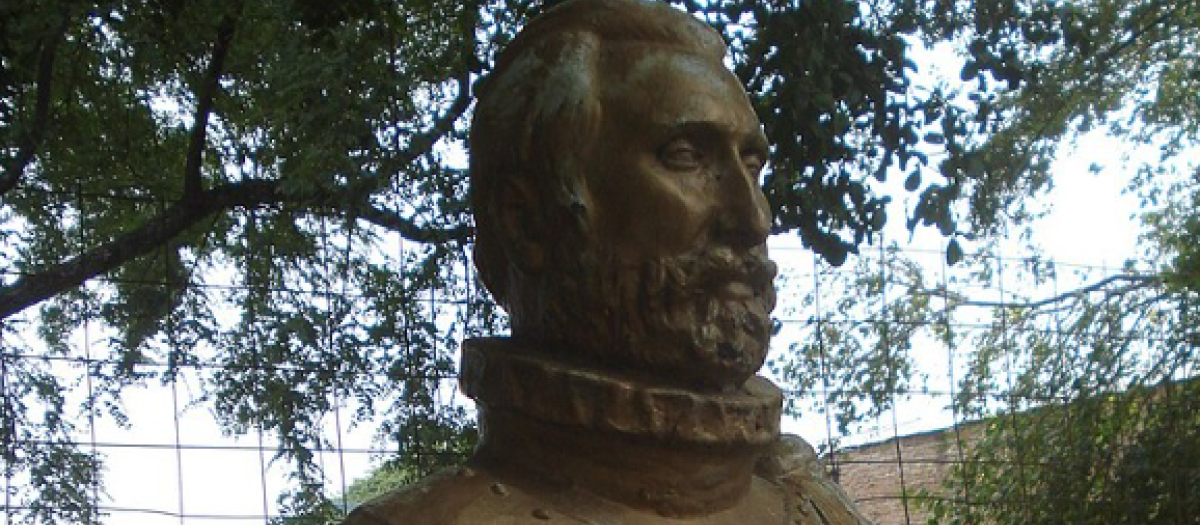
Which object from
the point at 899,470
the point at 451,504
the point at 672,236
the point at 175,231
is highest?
the point at 175,231

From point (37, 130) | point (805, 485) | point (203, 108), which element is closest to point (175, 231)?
point (203, 108)

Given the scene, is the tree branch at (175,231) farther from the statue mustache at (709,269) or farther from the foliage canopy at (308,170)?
the statue mustache at (709,269)

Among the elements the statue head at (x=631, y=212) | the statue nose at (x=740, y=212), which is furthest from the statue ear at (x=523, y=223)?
the statue nose at (x=740, y=212)


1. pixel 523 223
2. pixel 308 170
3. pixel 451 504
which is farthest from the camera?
pixel 308 170

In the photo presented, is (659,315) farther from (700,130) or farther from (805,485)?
(805,485)

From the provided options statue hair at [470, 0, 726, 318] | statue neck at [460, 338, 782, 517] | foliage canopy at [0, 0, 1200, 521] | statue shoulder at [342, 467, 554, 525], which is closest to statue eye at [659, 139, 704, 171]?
statue hair at [470, 0, 726, 318]

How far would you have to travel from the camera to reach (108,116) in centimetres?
607

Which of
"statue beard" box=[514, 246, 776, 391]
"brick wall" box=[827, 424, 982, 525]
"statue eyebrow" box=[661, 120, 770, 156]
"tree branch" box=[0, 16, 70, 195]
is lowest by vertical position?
"brick wall" box=[827, 424, 982, 525]

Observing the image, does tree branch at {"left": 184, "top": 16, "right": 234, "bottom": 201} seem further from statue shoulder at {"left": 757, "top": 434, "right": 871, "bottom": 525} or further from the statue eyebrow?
the statue eyebrow

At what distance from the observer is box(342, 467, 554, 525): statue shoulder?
2.07 metres

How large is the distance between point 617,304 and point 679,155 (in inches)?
9.1

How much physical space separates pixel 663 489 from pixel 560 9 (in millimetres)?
760

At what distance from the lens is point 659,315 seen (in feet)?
7.05

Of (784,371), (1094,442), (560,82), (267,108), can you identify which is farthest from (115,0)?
(1094,442)
